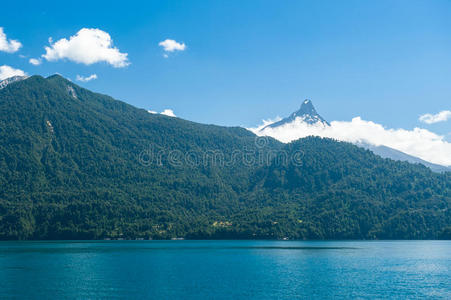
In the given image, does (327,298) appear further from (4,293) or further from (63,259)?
(63,259)

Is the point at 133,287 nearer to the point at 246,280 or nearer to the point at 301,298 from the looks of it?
the point at 246,280

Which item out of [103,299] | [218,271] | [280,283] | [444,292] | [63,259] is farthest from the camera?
[63,259]

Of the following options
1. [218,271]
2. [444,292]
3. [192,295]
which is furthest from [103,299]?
[444,292]

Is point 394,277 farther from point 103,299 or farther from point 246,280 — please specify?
point 103,299

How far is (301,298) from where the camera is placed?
86.4 metres

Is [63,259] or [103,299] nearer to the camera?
[103,299]

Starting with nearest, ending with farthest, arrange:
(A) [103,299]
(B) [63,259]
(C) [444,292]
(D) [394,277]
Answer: (A) [103,299] < (C) [444,292] < (D) [394,277] < (B) [63,259]

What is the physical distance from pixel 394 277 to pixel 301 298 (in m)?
39.9

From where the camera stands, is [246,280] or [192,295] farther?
[246,280]

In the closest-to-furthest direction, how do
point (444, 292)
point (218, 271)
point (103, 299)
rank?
point (103, 299) → point (444, 292) → point (218, 271)

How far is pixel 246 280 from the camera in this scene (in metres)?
108

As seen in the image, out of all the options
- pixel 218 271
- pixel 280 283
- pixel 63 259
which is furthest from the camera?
pixel 63 259

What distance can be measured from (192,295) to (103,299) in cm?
1604

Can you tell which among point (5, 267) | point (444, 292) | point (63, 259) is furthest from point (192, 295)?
point (63, 259)
